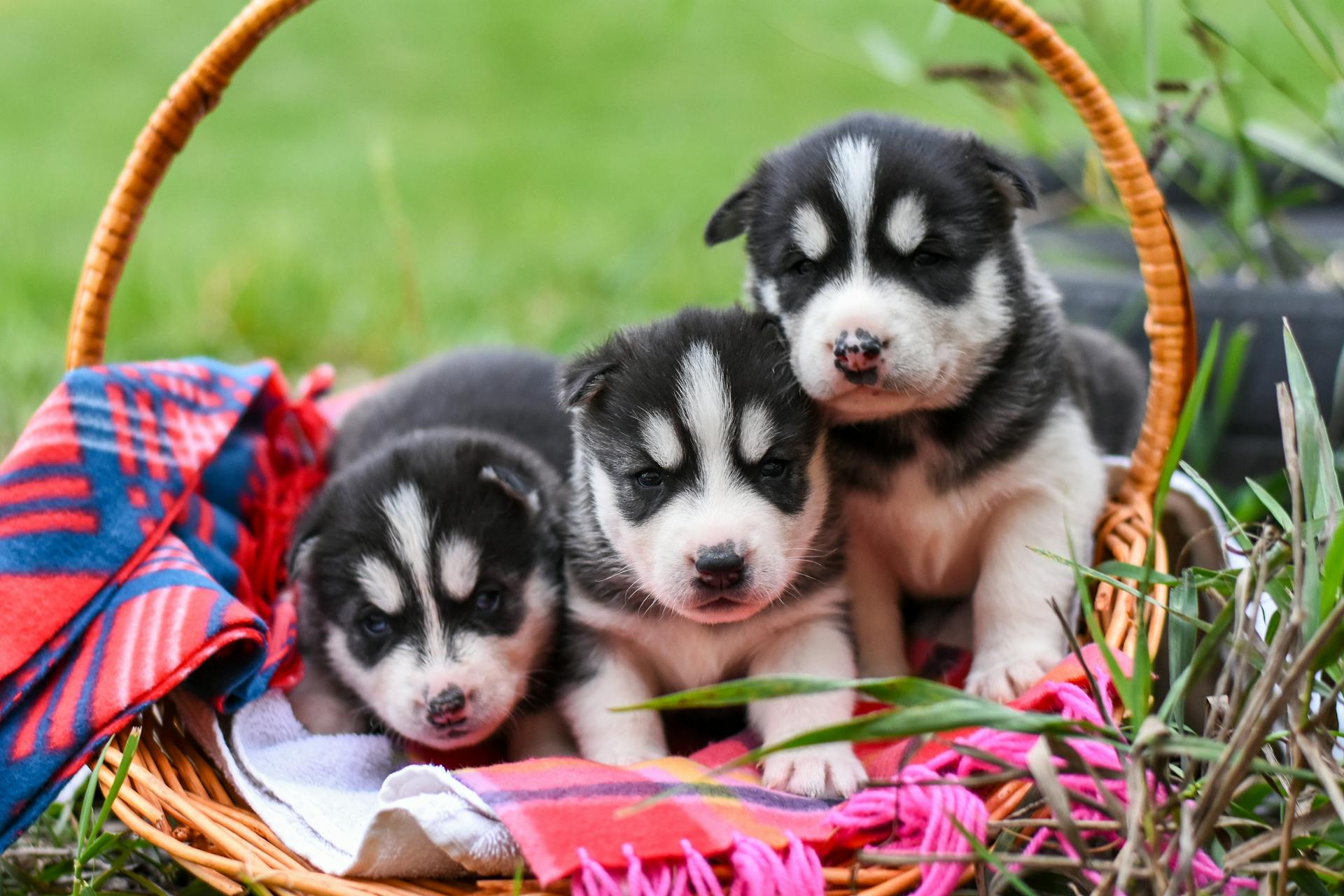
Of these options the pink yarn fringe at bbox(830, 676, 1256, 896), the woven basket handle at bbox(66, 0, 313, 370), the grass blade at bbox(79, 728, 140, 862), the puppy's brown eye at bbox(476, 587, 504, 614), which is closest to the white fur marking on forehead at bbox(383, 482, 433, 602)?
the puppy's brown eye at bbox(476, 587, 504, 614)

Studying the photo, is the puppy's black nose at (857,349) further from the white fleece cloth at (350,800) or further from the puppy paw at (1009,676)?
the white fleece cloth at (350,800)

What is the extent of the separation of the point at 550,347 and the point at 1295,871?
4244 mm

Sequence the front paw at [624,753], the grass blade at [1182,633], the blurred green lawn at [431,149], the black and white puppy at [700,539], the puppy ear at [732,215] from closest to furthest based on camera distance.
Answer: the grass blade at [1182,633], the black and white puppy at [700,539], the front paw at [624,753], the puppy ear at [732,215], the blurred green lawn at [431,149]

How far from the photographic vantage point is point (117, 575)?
2930 mm

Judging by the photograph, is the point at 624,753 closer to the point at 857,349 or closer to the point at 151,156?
the point at 857,349

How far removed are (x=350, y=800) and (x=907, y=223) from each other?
5.90 ft

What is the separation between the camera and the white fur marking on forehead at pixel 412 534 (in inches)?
119

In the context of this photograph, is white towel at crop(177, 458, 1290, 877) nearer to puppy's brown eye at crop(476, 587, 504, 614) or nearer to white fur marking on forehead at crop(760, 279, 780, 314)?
puppy's brown eye at crop(476, 587, 504, 614)

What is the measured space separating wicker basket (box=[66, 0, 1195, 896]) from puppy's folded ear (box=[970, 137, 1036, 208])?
273 millimetres

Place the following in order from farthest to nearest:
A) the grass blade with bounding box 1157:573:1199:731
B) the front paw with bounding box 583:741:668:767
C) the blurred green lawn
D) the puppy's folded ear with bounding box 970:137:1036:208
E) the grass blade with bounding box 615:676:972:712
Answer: the blurred green lawn
the front paw with bounding box 583:741:668:767
the puppy's folded ear with bounding box 970:137:1036:208
the grass blade with bounding box 1157:573:1199:731
the grass blade with bounding box 615:676:972:712

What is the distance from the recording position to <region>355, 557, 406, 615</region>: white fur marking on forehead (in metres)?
3.03

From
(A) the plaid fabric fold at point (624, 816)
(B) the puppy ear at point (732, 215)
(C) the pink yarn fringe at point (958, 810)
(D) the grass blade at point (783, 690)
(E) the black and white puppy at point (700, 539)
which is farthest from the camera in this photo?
(B) the puppy ear at point (732, 215)

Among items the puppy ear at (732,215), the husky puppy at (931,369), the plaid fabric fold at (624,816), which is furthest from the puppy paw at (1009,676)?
the puppy ear at (732,215)

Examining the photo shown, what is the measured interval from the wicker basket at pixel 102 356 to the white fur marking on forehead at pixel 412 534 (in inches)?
25.5
